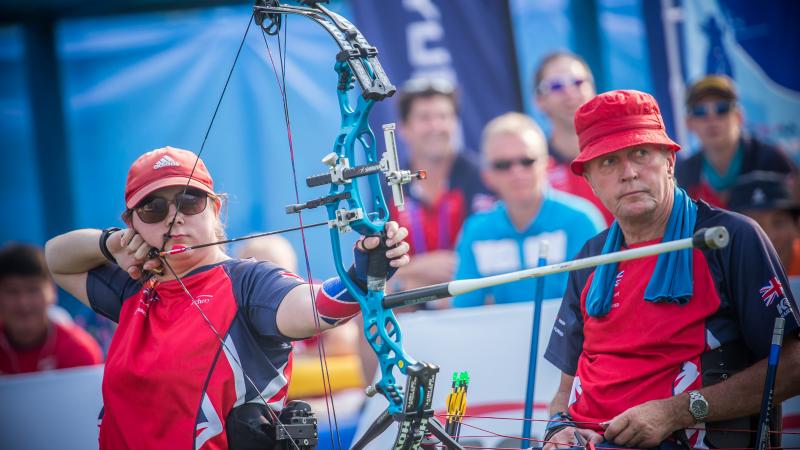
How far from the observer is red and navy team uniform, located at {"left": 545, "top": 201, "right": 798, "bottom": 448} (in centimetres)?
281

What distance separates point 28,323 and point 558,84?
3940mm

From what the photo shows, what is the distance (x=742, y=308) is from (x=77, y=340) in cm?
458

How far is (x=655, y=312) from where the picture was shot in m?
2.97

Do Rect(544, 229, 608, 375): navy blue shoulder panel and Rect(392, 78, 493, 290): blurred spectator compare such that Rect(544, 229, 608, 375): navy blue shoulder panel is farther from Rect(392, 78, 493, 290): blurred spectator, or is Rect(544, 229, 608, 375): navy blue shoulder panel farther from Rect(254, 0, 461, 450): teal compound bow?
Rect(392, 78, 493, 290): blurred spectator

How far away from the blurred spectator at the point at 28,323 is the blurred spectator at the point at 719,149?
4.28 metres

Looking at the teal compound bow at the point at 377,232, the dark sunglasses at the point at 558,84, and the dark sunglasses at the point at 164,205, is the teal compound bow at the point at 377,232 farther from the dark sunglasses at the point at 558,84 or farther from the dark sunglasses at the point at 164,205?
the dark sunglasses at the point at 558,84

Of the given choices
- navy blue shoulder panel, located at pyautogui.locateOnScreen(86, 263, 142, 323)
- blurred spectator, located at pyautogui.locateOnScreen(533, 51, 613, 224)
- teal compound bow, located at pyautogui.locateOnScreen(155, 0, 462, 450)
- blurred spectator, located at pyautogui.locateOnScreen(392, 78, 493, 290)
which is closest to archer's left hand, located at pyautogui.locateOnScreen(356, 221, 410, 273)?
teal compound bow, located at pyautogui.locateOnScreen(155, 0, 462, 450)

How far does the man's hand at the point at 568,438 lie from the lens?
297 cm

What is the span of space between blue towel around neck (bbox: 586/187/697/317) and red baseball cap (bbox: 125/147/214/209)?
4.74 ft

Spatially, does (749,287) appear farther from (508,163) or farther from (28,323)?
(28,323)

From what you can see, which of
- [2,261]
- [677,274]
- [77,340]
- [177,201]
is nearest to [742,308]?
[677,274]

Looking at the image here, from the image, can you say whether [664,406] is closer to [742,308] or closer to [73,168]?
[742,308]

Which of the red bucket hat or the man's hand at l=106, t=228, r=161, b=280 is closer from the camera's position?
the red bucket hat

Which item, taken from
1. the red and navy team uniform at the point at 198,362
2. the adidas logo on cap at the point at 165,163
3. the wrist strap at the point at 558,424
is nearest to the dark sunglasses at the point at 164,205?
the adidas logo on cap at the point at 165,163
